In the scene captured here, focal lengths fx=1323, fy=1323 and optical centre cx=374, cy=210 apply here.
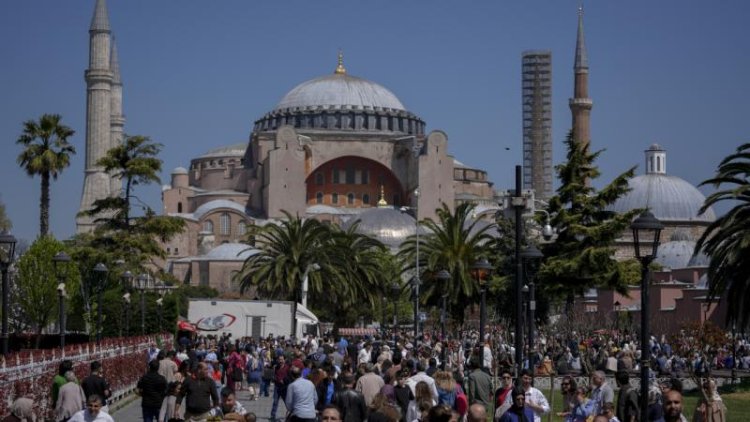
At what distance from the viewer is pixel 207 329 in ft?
121

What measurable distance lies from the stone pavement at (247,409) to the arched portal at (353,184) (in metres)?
74.9

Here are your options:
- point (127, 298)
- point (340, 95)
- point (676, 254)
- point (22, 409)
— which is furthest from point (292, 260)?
point (340, 95)

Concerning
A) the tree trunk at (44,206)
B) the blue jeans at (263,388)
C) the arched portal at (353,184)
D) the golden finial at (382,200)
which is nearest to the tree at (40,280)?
the tree trunk at (44,206)

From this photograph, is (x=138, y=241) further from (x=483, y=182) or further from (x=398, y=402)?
(x=483, y=182)

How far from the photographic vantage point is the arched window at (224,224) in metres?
94.1

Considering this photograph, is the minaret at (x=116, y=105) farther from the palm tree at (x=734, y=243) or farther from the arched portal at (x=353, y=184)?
the palm tree at (x=734, y=243)

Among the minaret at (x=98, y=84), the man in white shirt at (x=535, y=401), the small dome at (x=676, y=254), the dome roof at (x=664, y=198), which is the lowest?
the man in white shirt at (x=535, y=401)

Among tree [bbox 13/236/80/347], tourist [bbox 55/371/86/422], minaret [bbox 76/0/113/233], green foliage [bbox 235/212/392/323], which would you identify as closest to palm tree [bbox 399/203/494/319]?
green foliage [bbox 235/212/392/323]

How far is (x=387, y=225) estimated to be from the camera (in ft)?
286

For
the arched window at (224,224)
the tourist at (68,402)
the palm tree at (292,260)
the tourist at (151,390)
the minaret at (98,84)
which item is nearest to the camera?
the tourist at (68,402)

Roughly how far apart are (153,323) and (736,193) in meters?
21.5

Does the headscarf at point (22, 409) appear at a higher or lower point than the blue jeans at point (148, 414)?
higher

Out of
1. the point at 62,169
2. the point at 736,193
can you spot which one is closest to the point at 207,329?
the point at 62,169

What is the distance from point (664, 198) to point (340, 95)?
29461 mm
